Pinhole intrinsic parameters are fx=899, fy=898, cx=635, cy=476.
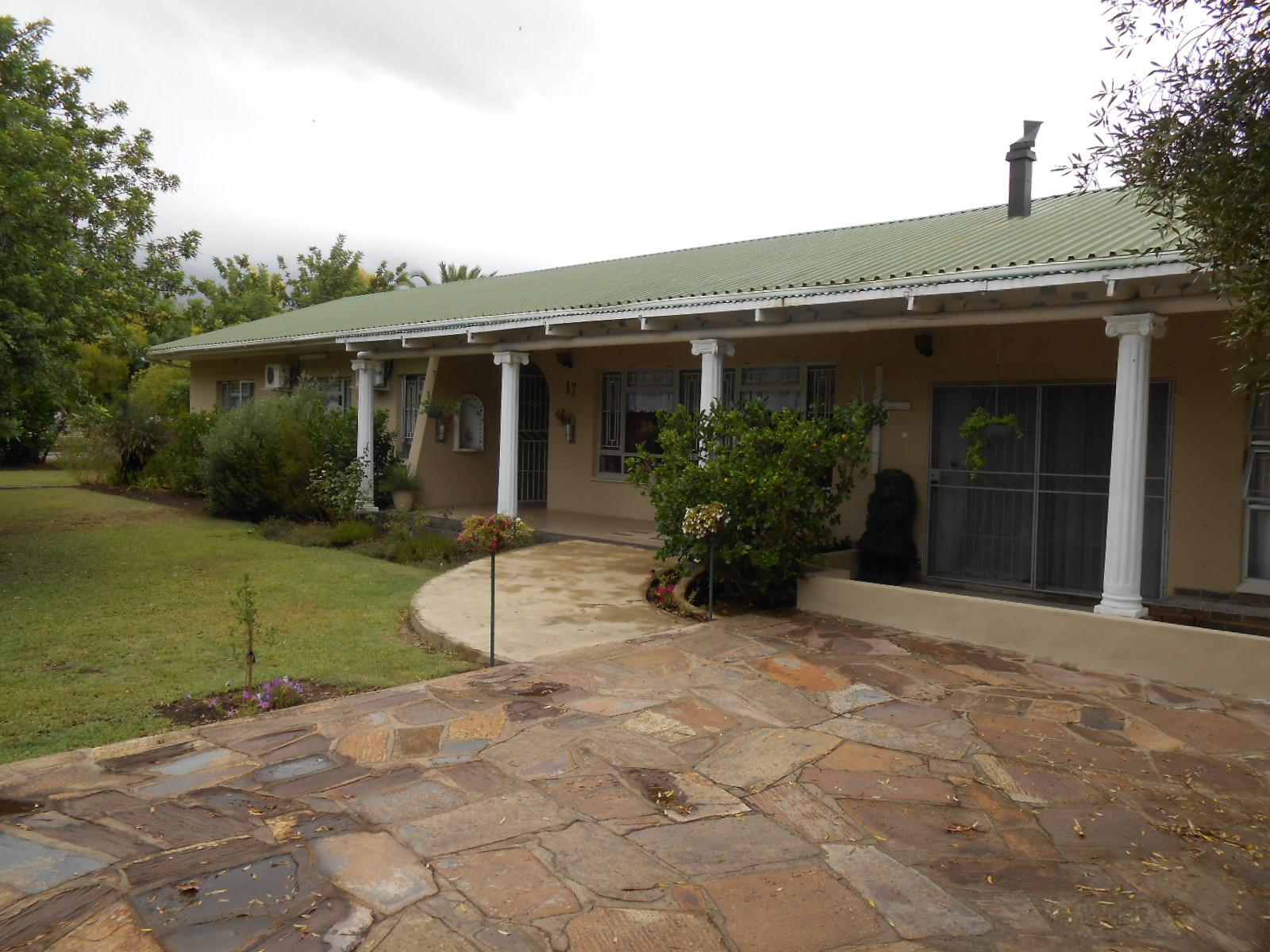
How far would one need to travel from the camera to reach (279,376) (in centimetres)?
1725

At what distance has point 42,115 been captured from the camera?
10164mm

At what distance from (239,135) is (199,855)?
18273mm

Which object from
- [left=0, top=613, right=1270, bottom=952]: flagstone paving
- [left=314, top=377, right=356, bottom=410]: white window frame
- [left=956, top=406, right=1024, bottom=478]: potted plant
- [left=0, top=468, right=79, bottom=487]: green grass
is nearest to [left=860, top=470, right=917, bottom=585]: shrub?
[left=956, top=406, right=1024, bottom=478]: potted plant

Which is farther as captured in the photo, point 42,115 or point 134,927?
point 42,115

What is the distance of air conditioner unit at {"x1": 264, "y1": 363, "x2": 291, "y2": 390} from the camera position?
1719cm

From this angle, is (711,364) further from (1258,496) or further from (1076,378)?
(1258,496)

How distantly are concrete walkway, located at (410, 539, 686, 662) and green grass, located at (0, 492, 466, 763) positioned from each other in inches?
13.7

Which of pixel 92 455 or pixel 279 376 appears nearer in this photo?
pixel 279 376

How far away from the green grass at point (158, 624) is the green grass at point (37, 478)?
8.19 m

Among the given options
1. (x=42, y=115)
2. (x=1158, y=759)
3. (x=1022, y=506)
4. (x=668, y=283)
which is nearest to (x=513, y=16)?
(x=668, y=283)

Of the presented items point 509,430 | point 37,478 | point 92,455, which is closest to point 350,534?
point 509,430

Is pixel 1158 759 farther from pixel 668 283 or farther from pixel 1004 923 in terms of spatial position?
pixel 668 283

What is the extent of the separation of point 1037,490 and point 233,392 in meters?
16.6

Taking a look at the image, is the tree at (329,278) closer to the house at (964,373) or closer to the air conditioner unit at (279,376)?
the air conditioner unit at (279,376)
